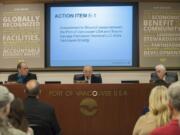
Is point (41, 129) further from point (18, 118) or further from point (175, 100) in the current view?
point (175, 100)

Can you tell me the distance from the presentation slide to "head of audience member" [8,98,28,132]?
636 cm

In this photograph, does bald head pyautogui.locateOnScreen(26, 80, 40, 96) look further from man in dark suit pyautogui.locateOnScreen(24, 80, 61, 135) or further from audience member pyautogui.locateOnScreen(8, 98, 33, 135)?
audience member pyautogui.locateOnScreen(8, 98, 33, 135)

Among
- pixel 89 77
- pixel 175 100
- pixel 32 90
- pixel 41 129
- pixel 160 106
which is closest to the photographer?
pixel 175 100

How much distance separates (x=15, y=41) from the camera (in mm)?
9648

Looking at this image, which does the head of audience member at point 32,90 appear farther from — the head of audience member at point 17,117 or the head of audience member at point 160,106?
the head of audience member at point 160,106

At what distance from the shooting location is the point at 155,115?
3.04 meters

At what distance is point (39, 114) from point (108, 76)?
16.4 feet

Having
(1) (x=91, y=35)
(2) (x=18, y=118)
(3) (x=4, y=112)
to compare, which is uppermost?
(1) (x=91, y=35)

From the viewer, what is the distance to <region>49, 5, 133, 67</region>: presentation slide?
9414 mm

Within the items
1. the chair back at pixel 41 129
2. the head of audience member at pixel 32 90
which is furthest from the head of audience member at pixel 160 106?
the head of audience member at pixel 32 90

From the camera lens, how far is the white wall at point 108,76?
940cm

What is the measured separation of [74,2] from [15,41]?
1.48 meters

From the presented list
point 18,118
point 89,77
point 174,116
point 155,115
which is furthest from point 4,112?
point 89,77

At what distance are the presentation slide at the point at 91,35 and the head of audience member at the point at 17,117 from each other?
636 centimetres
